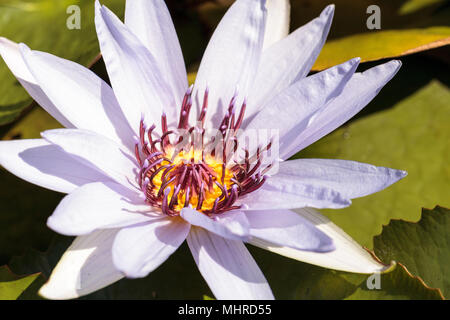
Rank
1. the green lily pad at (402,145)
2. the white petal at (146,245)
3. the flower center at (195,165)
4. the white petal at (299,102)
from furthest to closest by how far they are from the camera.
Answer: the green lily pad at (402,145), the flower center at (195,165), the white petal at (299,102), the white petal at (146,245)

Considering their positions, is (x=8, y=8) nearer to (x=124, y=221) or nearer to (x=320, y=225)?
(x=124, y=221)

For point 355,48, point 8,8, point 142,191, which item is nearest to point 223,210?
point 142,191

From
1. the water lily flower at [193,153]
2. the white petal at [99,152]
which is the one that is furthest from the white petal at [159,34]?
the white petal at [99,152]

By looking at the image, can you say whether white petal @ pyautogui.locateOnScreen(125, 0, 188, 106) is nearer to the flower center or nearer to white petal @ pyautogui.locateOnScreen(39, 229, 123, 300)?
the flower center

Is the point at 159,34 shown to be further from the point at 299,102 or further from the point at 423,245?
the point at 423,245

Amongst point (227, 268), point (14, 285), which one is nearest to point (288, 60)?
point (227, 268)

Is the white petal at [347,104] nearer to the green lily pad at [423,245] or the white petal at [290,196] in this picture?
the white petal at [290,196]
